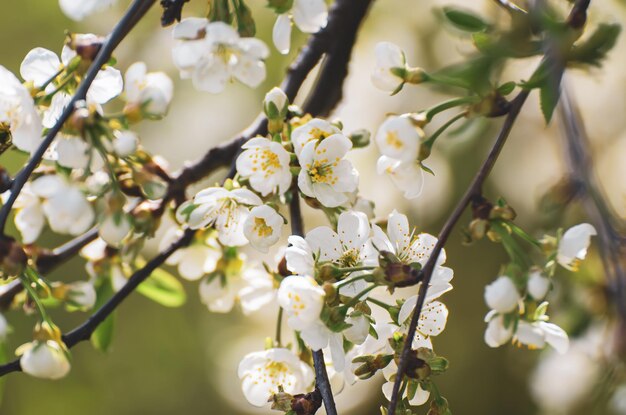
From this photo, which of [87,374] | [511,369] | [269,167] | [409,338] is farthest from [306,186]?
[87,374]

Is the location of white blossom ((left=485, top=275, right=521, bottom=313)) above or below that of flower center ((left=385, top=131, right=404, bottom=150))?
below

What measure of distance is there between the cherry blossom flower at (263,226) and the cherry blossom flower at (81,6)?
20cm

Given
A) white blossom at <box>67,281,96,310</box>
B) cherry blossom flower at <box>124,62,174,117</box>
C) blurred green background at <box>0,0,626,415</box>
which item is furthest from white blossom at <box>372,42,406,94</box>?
blurred green background at <box>0,0,626,415</box>

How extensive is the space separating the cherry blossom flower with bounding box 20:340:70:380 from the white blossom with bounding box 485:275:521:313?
31 centimetres

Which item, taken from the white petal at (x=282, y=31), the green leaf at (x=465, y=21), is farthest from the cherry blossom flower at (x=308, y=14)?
the green leaf at (x=465, y=21)

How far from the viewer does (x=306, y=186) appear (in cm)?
60

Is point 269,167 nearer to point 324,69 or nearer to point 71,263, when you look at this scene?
point 324,69

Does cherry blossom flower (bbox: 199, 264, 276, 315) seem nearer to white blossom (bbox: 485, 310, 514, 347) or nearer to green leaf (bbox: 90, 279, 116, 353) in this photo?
green leaf (bbox: 90, 279, 116, 353)

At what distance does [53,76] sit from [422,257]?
32 cm

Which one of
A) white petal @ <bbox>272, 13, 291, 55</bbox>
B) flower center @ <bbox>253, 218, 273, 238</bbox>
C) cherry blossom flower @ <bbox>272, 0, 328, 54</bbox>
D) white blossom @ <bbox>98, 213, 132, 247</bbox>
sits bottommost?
flower center @ <bbox>253, 218, 273, 238</bbox>

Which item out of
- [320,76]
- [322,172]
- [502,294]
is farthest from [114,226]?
[320,76]

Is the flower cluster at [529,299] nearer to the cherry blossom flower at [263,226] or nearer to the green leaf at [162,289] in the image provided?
the cherry blossom flower at [263,226]

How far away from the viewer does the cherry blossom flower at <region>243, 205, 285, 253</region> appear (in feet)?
1.96

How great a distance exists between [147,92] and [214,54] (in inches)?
3.2
